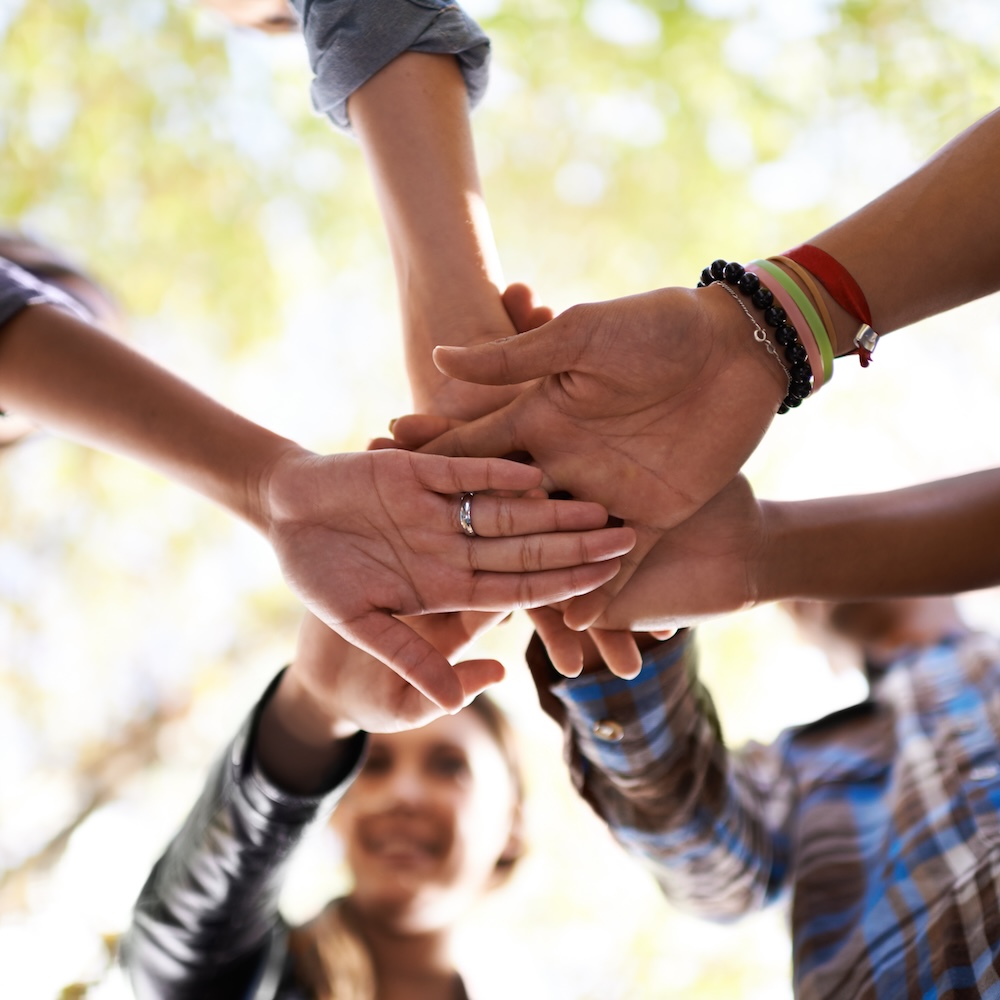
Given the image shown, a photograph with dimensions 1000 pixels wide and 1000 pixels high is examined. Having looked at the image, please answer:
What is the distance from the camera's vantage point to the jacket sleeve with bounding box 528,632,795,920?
138cm

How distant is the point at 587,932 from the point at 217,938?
147 centimetres

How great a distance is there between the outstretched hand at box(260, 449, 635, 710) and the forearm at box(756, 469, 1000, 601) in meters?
0.27

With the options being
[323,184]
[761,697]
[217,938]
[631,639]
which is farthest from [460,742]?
[323,184]

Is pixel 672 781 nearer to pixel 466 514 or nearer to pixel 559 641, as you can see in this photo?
pixel 559 641

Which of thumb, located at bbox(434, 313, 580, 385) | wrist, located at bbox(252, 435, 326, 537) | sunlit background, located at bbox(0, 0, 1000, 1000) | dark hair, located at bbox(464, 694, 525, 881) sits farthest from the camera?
sunlit background, located at bbox(0, 0, 1000, 1000)

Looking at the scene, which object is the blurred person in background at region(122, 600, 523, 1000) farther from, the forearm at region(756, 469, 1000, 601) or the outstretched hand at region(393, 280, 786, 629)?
the forearm at region(756, 469, 1000, 601)

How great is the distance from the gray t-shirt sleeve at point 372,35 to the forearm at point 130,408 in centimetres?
49

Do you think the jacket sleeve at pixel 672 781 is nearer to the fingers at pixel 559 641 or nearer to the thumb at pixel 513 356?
the fingers at pixel 559 641

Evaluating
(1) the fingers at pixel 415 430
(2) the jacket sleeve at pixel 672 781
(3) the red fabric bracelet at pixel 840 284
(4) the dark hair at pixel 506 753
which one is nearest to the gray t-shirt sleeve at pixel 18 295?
(1) the fingers at pixel 415 430

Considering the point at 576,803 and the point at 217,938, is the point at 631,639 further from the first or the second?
the point at 576,803

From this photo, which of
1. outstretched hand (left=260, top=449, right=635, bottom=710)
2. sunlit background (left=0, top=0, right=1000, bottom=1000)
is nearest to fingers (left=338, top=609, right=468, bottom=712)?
outstretched hand (left=260, top=449, right=635, bottom=710)

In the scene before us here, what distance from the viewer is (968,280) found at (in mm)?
1086

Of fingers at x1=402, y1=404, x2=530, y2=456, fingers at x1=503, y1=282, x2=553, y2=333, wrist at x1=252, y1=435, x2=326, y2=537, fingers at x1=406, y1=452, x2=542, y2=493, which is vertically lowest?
fingers at x1=406, y1=452, x2=542, y2=493

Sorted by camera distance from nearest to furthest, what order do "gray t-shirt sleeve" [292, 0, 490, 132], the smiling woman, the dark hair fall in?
1. "gray t-shirt sleeve" [292, 0, 490, 132]
2. the smiling woman
3. the dark hair
